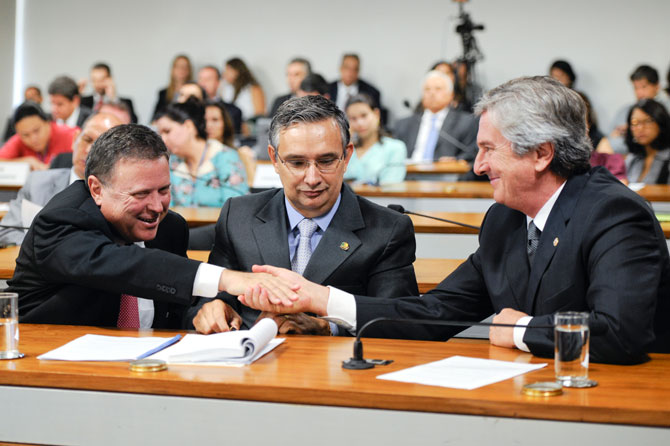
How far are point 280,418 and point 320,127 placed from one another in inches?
40.3

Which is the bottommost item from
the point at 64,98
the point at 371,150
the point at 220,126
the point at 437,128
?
the point at 371,150

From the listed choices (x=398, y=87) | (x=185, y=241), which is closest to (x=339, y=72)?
(x=398, y=87)

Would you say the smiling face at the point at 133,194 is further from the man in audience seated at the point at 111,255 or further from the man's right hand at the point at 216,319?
the man's right hand at the point at 216,319

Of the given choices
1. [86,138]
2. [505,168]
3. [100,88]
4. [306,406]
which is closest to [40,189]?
[86,138]

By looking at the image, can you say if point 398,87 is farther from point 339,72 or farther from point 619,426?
point 619,426

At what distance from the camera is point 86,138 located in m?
4.21

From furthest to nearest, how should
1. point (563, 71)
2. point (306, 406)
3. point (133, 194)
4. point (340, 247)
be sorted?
point (563, 71) → point (340, 247) → point (133, 194) → point (306, 406)

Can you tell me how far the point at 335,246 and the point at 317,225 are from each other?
0.35 feet

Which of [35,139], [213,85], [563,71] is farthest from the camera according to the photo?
[213,85]

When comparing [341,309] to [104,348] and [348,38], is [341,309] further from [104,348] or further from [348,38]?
[348,38]

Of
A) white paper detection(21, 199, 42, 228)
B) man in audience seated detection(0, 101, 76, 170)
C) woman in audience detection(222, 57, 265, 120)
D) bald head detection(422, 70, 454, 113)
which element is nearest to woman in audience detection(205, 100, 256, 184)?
man in audience seated detection(0, 101, 76, 170)

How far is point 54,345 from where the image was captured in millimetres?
1996

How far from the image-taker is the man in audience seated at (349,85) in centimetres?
1032

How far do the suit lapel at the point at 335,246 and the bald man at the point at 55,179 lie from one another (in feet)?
6.74
